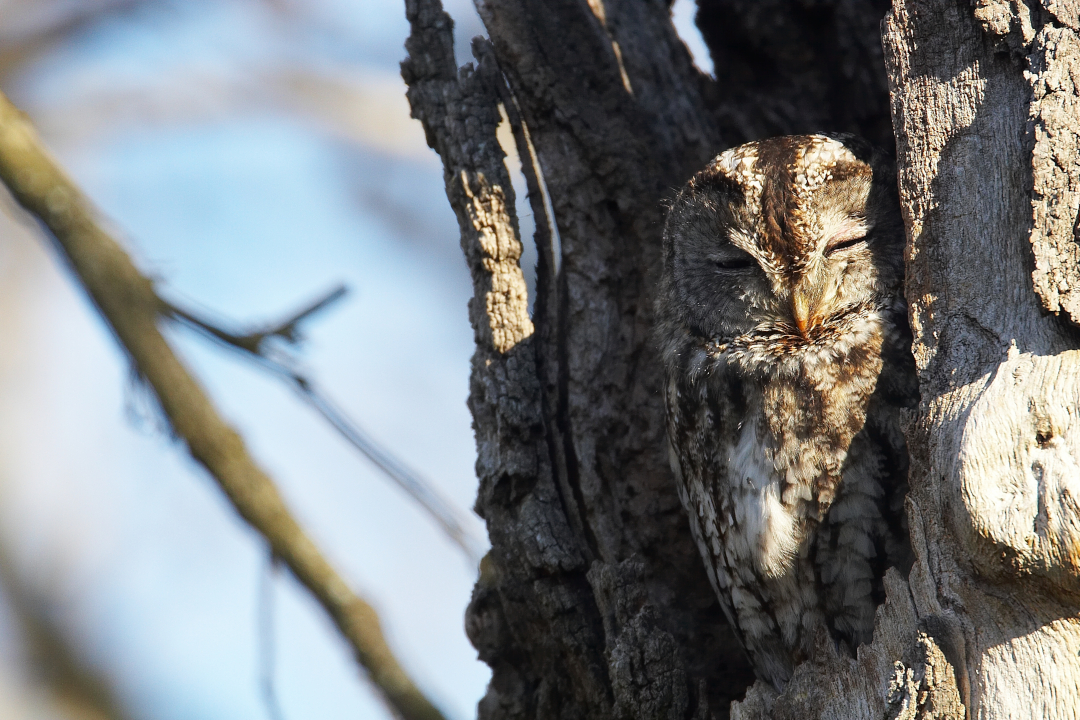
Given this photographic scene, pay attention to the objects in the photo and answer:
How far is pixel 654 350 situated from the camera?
120 inches

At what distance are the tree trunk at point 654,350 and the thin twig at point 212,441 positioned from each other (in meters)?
0.81

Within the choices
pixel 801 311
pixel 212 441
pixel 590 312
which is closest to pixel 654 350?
pixel 590 312

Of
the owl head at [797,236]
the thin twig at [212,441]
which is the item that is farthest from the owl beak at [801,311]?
the thin twig at [212,441]

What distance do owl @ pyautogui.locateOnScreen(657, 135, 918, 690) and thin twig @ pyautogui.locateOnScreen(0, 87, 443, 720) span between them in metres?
1.10

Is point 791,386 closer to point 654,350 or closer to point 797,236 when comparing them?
point 797,236

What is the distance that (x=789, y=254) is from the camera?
2.59 metres

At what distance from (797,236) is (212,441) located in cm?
163

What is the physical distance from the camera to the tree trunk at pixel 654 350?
1710mm

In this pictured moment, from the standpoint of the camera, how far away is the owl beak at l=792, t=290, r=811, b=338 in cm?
255

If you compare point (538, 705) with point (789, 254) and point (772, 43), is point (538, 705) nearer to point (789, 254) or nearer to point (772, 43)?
point (789, 254)

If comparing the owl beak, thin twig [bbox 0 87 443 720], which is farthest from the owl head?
thin twig [bbox 0 87 443 720]

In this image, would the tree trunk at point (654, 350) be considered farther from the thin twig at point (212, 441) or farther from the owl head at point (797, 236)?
the thin twig at point (212, 441)

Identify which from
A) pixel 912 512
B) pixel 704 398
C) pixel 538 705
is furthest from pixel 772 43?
pixel 538 705

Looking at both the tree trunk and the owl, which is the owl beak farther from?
the tree trunk
